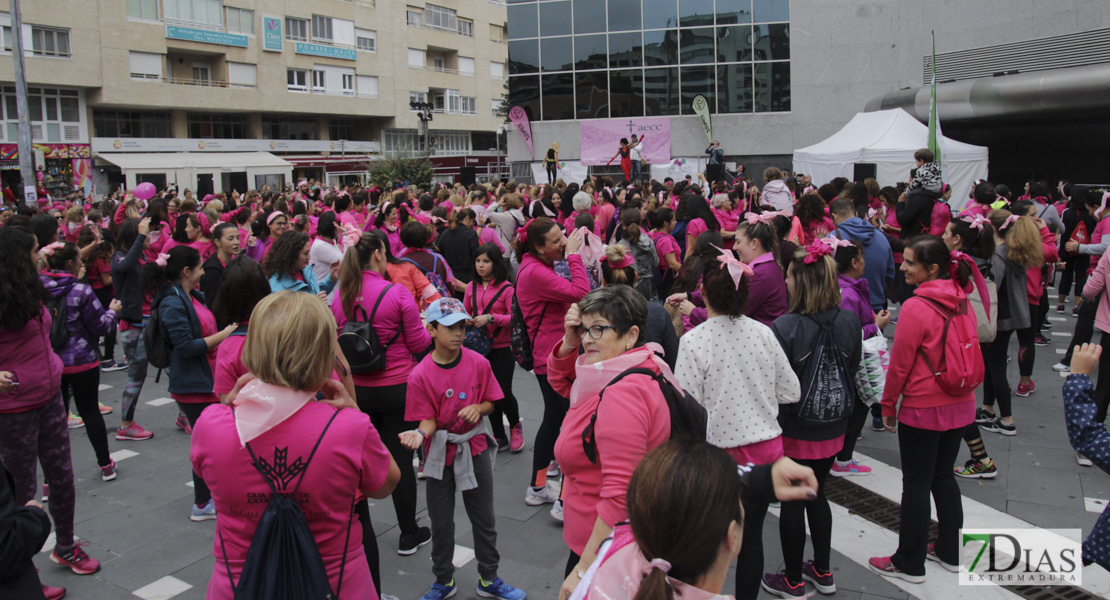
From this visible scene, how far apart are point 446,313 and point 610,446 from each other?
1653 millimetres

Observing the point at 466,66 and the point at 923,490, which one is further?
the point at 466,66

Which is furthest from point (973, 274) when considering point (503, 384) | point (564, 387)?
point (503, 384)

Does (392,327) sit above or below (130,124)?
below

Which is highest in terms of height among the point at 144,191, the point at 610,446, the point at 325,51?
the point at 325,51

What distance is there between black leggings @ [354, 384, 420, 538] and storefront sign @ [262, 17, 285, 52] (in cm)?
4475

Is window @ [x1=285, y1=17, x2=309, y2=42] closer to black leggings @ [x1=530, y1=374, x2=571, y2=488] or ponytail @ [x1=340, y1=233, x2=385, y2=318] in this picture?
ponytail @ [x1=340, y1=233, x2=385, y2=318]

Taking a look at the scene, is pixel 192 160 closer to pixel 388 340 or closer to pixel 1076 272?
pixel 1076 272

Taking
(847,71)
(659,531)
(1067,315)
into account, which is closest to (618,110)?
(847,71)

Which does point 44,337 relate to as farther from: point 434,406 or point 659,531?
point 659,531

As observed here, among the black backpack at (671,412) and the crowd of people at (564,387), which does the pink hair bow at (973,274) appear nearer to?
the crowd of people at (564,387)

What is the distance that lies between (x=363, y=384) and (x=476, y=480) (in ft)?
3.35

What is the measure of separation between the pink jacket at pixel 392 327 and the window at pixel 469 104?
54.6 meters

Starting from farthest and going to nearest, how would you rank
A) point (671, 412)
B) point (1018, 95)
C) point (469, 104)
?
point (469, 104) < point (1018, 95) < point (671, 412)

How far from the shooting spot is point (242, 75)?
43000 mm
